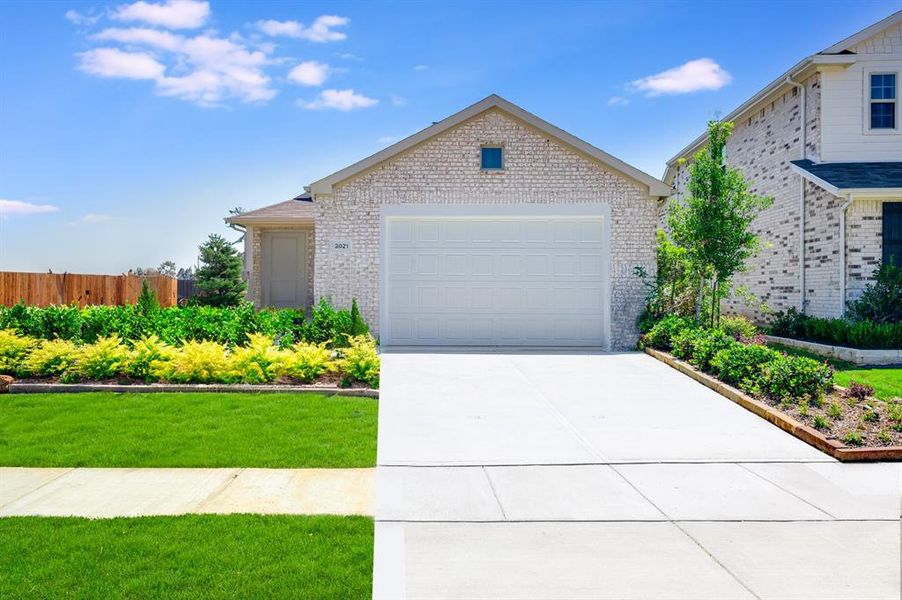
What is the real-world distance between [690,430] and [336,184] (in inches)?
356

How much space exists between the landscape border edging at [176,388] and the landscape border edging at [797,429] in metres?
5.01

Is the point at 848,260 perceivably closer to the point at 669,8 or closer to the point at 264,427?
the point at 669,8

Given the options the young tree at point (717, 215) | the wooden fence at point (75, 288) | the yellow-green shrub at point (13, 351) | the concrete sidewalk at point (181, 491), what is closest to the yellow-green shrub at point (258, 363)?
the yellow-green shrub at point (13, 351)

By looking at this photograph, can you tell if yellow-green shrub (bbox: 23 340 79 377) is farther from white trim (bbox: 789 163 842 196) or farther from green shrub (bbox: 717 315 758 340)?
white trim (bbox: 789 163 842 196)

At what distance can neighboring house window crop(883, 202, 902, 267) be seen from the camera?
568 inches

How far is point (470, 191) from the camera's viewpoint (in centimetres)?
1402

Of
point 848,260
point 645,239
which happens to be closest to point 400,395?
point 645,239

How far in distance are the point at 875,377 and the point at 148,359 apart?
38.6ft

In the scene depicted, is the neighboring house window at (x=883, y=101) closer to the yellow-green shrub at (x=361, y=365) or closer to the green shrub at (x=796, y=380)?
the green shrub at (x=796, y=380)

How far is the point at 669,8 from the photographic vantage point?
1188cm

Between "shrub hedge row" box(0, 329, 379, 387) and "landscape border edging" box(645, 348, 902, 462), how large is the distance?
5065 millimetres

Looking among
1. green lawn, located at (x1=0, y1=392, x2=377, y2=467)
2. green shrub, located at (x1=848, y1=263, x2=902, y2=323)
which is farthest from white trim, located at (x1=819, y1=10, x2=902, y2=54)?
green lawn, located at (x1=0, y1=392, x2=377, y2=467)

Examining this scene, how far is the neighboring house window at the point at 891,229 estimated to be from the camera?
568 inches

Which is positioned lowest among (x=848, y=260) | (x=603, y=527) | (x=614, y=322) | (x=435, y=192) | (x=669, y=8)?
(x=603, y=527)
